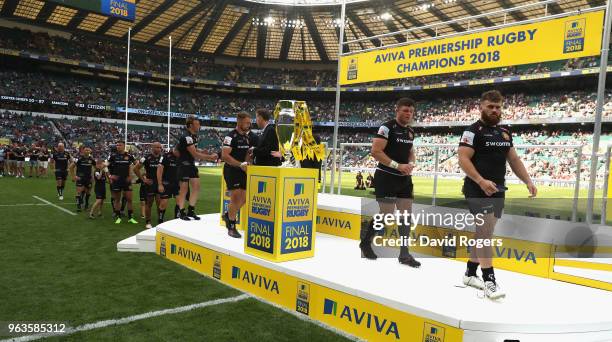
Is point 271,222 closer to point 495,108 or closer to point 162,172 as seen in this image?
point 495,108

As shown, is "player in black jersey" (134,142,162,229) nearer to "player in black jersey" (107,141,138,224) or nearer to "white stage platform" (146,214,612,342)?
"player in black jersey" (107,141,138,224)

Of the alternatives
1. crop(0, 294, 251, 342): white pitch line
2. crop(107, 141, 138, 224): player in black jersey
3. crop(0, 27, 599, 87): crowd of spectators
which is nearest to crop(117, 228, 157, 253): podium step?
crop(0, 294, 251, 342): white pitch line

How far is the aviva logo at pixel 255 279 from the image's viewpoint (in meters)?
4.18

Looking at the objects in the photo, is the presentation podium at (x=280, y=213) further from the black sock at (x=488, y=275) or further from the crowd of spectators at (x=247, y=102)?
the crowd of spectators at (x=247, y=102)

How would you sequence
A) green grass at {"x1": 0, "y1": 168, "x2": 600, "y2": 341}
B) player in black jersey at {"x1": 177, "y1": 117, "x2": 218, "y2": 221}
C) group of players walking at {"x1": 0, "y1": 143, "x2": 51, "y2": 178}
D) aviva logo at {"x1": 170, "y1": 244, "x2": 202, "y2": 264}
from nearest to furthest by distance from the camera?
1. green grass at {"x1": 0, "y1": 168, "x2": 600, "y2": 341}
2. aviva logo at {"x1": 170, "y1": 244, "x2": 202, "y2": 264}
3. player in black jersey at {"x1": 177, "y1": 117, "x2": 218, "y2": 221}
4. group of players walking at {"x1": 0, "y1": 143, "x2": 51, "y2": 178}

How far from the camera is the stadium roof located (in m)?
31.4

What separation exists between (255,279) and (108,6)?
935 inches

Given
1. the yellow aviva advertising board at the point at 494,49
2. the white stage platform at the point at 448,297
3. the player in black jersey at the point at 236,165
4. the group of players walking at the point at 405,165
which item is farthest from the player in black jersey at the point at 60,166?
the yellow aviva advertising board at the point at 494,49

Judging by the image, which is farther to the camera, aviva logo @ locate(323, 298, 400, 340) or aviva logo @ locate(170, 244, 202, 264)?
aviva logo @ locate(170, 244, 202, 264)

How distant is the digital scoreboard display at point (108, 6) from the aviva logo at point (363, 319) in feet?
77.9

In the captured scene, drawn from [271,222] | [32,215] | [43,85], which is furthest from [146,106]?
[271,222]

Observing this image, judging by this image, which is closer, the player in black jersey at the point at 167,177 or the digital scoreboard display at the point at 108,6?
the player in black jersey at the point at 167,177

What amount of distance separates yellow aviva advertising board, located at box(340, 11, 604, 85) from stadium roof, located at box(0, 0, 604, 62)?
81.8ft

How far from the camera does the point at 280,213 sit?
432 cm
